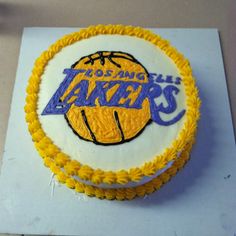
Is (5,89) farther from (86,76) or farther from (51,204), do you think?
(51,204)

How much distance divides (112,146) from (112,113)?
129 mm

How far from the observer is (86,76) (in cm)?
134

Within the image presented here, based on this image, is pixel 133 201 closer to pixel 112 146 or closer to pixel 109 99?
pixel 112 146

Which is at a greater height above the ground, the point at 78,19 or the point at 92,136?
the point at 78,19

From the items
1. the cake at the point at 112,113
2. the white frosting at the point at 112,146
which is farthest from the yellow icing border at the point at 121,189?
the white frosting at the point at 112,146

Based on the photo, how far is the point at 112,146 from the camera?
1.20 meters

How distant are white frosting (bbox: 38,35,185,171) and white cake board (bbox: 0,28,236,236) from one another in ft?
0.72

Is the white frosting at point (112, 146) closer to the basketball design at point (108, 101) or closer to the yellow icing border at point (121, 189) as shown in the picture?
the basketball design at point (108, 101)

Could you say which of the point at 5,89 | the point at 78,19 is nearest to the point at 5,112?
the point at 5,89

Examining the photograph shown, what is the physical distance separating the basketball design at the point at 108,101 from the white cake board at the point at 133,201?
29 cm

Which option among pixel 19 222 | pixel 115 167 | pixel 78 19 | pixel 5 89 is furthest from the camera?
pixel 78 19

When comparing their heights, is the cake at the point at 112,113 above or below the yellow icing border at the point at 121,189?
above

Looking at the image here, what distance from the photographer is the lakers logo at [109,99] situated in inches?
48.4

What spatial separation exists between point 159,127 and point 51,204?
20.5 inches
